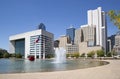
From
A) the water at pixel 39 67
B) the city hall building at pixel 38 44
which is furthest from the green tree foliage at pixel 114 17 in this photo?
the city hall building at pixel 38 44

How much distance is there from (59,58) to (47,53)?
117396 millimetres

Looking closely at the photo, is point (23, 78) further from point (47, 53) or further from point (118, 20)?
point (47, 53)

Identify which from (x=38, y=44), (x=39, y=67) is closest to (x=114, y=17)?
(x=39, y=67)

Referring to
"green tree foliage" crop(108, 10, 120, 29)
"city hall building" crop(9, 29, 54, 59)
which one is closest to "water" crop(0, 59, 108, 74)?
"green tree foliage" crop(108, 10, 120, 29)

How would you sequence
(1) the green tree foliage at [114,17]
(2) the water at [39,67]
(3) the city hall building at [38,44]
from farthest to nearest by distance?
(3) the city hall building at [38,44]
(2) the water at [39,67]
(1) the green tree foliage at [114,17]

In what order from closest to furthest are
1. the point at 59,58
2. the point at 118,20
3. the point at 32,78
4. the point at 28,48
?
the point at 118,20 → the point at 32,78 → the point at 59,58 → the point at 28,48

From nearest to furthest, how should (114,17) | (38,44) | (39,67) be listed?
(114,17) < (39,67) < (38,44)

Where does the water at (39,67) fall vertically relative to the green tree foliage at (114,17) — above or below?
below

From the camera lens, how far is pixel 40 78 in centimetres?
1557

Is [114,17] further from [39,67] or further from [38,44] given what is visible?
[38,44]

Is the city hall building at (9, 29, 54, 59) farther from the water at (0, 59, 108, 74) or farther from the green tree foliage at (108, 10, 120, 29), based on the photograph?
the green tree foliage at (108, 10, 120, 29)

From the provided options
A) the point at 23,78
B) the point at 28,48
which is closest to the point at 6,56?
the point at 28,48

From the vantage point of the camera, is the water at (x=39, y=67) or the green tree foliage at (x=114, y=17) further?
the water at (x=39, y=67)

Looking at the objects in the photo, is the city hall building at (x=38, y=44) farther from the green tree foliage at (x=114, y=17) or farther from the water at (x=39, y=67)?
the green tree foliage at (x=114, y=17)
